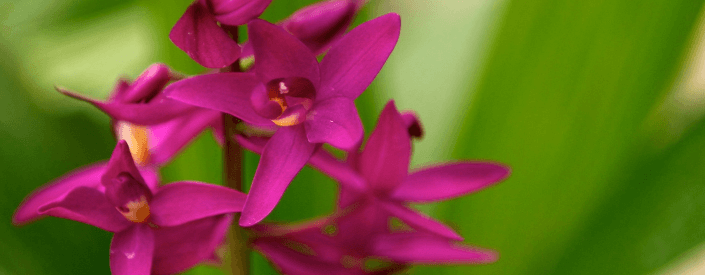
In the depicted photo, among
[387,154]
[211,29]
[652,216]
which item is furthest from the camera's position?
[652,216]

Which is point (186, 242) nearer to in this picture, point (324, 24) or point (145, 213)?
point (145, 213)

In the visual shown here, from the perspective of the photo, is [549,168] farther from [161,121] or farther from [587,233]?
[161,121]

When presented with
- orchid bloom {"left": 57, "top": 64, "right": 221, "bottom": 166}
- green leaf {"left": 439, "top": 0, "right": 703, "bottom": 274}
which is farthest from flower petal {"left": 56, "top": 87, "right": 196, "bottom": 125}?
green leaf {"left": 439, "top": 0, "right": 703, "bottom": 274}

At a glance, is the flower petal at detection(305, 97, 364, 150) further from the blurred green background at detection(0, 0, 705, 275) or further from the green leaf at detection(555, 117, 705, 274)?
the green leaf at detection(555, 117, 705, 274)

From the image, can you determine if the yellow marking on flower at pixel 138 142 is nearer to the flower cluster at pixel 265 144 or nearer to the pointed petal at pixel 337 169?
the flower cluster at pixel 265 144

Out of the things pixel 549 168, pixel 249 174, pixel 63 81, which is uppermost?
pixel 549 168

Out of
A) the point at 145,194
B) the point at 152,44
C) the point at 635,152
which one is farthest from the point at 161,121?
the point at 635,152

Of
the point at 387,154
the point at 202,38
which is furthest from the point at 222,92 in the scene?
the point at 387,154
